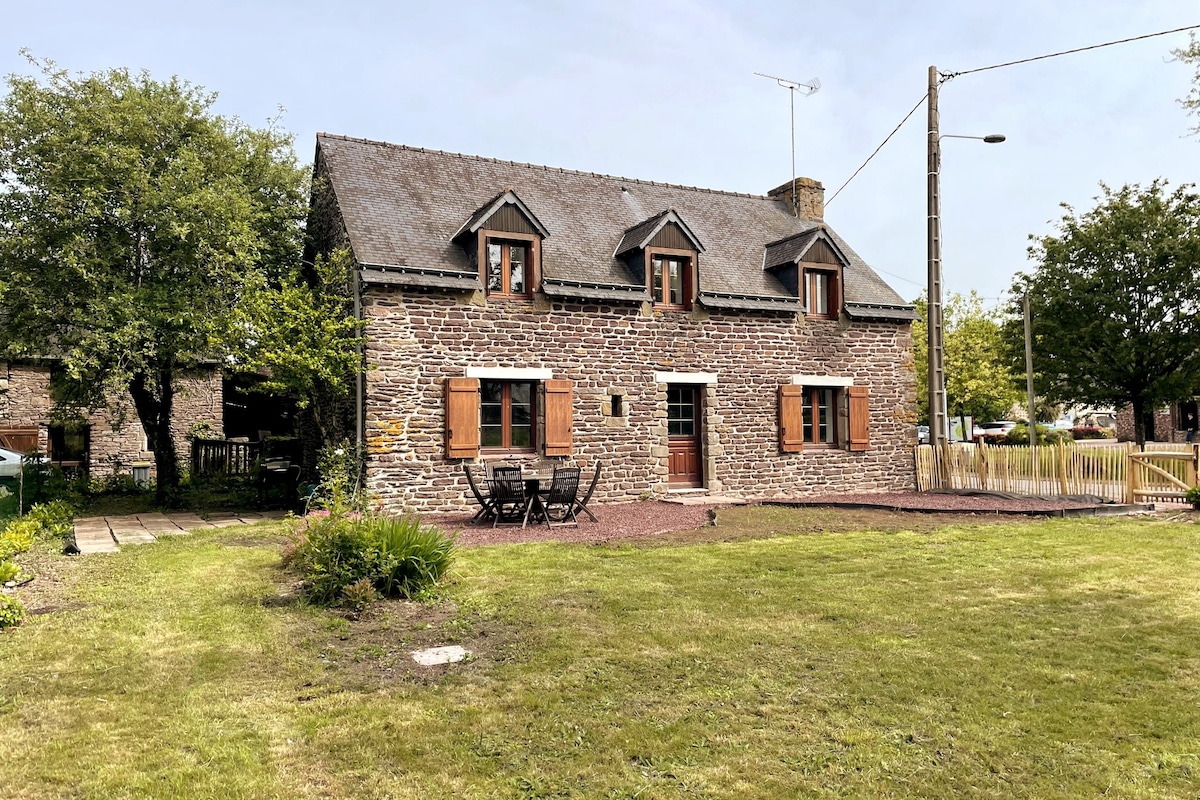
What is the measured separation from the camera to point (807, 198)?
20844 millimetres

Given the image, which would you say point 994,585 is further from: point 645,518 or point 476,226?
point 476,226

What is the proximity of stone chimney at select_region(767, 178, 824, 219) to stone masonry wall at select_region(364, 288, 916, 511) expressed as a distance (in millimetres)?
4125

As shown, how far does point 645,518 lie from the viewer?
12938 millimetres

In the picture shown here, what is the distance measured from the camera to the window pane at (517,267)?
588 inches

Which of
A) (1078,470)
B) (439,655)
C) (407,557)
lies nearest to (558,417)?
(407,557)

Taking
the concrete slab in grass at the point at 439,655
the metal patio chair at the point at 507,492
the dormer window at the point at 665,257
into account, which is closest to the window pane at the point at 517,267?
the dormer window at the point at 665,257

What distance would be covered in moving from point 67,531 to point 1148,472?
17796mm

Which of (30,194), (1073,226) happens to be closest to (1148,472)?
→ (1073,226)

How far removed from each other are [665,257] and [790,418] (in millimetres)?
4418

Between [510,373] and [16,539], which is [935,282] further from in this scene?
[16,539]

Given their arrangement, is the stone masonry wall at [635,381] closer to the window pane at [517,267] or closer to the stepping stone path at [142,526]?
the window pane at [517,267]

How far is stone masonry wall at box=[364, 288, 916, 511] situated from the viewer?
13.7 m

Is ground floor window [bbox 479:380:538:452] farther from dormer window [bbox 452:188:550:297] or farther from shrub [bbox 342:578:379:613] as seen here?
shrub [bbox 342:578:379:613]

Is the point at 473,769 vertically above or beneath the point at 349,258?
beneath
